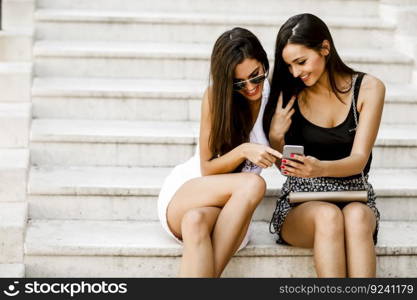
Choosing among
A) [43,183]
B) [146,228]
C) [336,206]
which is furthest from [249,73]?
[43,183]

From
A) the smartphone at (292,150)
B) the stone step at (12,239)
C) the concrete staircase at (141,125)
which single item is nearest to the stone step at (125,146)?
the concrete staircase at (141,125)

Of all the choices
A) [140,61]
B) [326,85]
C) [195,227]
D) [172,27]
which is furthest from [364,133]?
[172,27]

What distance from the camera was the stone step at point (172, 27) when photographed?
16.9ft

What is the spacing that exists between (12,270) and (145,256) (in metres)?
0.63

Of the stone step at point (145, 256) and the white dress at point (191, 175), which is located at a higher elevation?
the white dress at point (191, 175)

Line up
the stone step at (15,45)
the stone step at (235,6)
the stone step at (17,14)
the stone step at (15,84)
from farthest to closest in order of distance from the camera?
the stone step at (235,6) → the stone step at (17,14) → the stone step at (15,45) → the stone step at (15,84)

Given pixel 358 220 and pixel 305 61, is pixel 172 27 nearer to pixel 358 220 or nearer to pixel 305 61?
pixel 305 61

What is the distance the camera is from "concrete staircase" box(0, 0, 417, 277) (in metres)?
3.79

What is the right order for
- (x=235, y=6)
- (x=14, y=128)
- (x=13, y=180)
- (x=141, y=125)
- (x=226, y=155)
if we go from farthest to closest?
(x=235, y=6), (x=141, y=125), (x=14, y=128), (x=13, y=180), (x=226, y=155)

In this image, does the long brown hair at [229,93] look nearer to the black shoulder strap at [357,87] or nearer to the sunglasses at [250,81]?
the sunglasses at [250,81]

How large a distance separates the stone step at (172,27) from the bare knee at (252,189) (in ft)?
6.25

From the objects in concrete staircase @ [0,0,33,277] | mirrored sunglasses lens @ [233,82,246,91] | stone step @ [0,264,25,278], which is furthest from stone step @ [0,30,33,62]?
mirrored sunglasses lens @ [233,82,246,91]

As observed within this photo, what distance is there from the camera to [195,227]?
341 centimetres

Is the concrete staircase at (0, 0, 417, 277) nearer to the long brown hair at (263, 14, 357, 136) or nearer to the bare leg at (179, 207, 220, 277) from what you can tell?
the bare leg at (179, 207, 220, 277)
